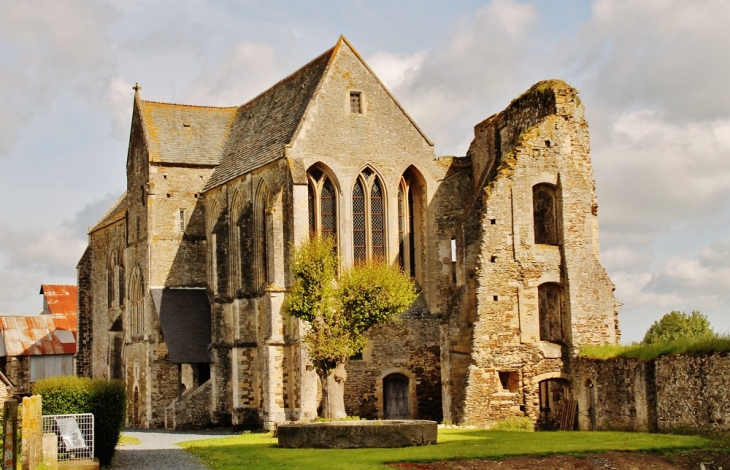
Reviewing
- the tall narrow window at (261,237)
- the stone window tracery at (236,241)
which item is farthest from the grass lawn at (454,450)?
the stone window tracery at (236,241)

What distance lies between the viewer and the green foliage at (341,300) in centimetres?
3312

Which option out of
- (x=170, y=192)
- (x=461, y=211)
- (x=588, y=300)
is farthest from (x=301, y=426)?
(x=170, y=192)

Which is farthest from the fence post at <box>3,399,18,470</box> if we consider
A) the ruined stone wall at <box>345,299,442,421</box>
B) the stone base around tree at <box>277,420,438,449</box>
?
the ruined stone wall at <box>345,299,442,421</box>

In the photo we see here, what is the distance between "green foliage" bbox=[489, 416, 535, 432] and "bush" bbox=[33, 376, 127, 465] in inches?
475

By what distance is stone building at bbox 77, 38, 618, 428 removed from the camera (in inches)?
1309

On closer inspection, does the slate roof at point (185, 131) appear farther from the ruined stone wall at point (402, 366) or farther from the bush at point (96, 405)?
the bush at point (96, 405)

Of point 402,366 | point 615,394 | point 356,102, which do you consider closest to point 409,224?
point 356,102

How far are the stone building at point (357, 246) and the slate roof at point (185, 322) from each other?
2.6 inches

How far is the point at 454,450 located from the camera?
23281 mm

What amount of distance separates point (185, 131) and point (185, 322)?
881 cm

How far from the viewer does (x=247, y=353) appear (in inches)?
1533

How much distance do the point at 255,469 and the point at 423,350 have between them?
16.8 m

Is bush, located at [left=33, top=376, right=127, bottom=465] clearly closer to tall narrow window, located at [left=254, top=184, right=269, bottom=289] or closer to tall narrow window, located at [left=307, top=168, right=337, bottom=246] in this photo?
tall narrow window, located at [left=307, top=168, right=337, bottom=246]

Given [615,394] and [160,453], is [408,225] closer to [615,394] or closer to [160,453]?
[615,394]
